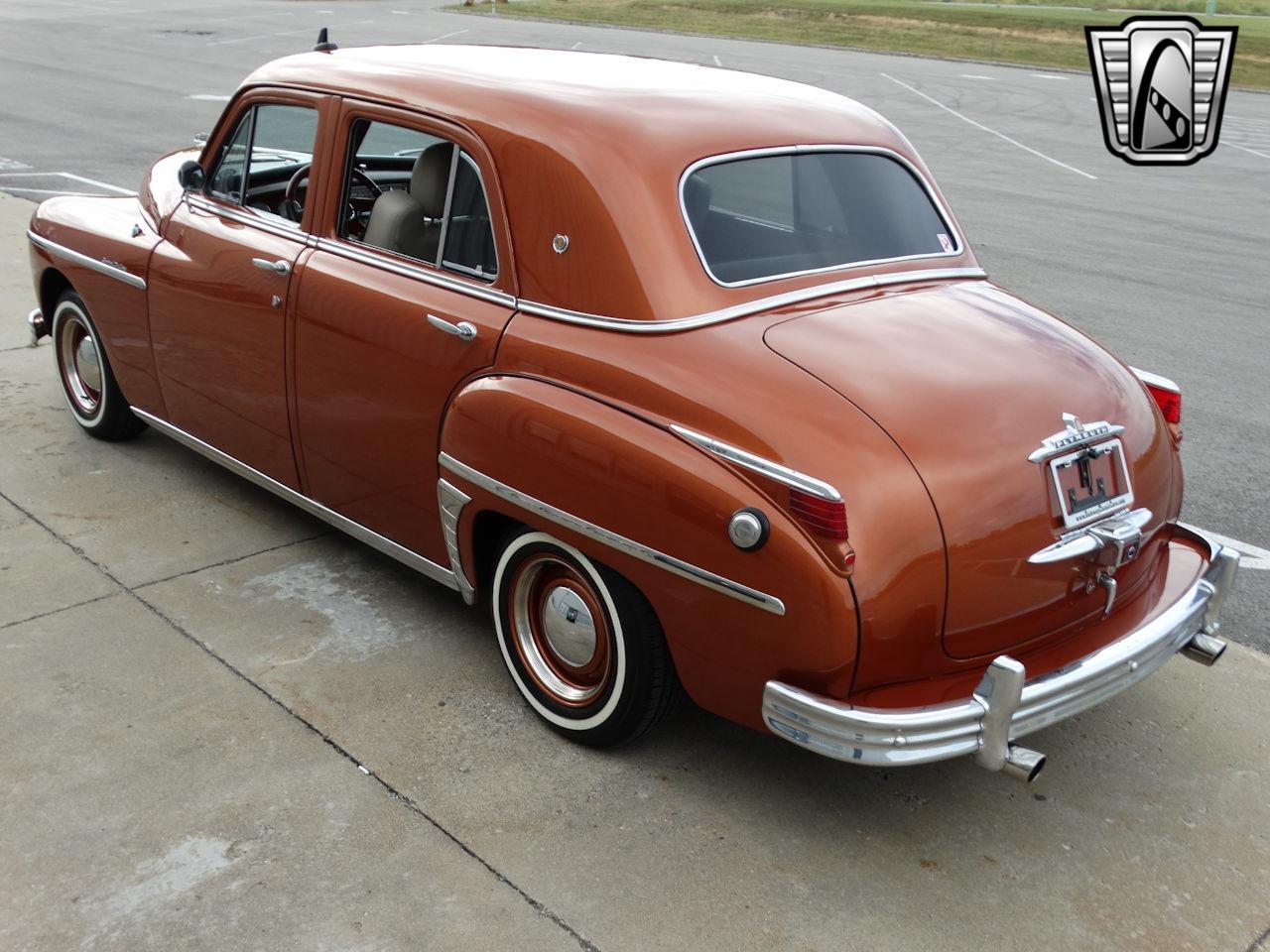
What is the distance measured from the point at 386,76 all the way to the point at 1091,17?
42108 mm

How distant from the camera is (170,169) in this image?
5680 millimetres

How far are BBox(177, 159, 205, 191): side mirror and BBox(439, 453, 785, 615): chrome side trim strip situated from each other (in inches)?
78.4

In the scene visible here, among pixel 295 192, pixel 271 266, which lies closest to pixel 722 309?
pixel 271 266

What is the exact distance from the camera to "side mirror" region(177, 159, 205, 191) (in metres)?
5.14

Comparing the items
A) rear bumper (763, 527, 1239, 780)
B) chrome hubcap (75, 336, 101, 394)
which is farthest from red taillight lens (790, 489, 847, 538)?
chrome hubcap (75, 336, 101, 394)

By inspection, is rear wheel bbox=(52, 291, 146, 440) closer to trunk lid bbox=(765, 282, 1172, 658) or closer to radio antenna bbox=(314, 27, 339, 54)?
radio antenna bbox=(314, 27, 339, 54)

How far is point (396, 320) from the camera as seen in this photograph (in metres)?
4.09

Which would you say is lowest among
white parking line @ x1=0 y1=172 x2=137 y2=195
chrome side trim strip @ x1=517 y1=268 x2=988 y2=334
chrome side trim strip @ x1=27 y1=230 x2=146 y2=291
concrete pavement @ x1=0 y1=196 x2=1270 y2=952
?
concrete pavement @ x1=0 y1=196 x2=1270 y2=952

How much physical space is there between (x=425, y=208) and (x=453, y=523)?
104 centimetres

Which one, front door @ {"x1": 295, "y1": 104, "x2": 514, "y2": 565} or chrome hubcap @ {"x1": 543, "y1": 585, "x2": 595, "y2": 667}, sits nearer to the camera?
chrome hubcap @ {"x1": 543, "y1": 585, "x2": 595, "y2": 667}

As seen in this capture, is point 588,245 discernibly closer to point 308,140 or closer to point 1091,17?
point 308,140

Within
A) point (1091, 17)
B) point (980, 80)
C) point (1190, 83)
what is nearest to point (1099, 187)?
point (1190, 83)

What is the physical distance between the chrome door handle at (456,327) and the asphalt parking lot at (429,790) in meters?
1.11

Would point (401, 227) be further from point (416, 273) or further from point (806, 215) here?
point (806, 215)
